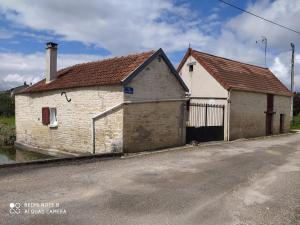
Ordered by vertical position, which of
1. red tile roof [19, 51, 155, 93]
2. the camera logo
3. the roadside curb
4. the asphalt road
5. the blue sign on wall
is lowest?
the asphalt road

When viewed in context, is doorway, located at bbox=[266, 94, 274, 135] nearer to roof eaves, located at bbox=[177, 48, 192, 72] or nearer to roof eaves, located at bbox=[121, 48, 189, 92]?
roof eaves, located at bbox=[177, 48, 192, 72]

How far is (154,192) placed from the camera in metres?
7.11

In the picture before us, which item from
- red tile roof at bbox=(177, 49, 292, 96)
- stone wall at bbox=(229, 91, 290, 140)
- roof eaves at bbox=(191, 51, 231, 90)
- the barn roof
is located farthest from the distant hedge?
stone wall at bbox=(229, 91, 290, 140)

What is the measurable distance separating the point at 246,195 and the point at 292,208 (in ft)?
3.44

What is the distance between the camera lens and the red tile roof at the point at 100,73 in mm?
13211

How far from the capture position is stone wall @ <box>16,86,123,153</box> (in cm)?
1279

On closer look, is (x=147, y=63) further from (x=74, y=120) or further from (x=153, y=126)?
(x=74, y=120)

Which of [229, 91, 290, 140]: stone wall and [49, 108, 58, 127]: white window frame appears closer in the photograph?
[49, 108, 58, 127]: white window frame

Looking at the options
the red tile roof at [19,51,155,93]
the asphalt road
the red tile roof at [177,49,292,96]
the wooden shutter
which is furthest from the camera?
the red tile roof at [177,49,292,96]

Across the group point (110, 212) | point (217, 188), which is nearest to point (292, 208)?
point (217, 188)

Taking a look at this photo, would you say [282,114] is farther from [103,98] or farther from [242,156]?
[103,98]

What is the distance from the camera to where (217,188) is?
Answer: 762cm

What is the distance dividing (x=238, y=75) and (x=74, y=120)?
12.7m

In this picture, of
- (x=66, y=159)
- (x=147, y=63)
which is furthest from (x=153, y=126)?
(x=66, y=159)
